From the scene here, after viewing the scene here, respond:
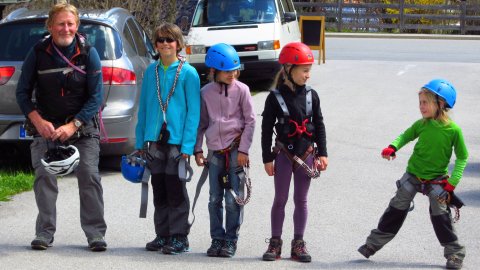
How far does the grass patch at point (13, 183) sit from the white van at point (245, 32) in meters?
8.22

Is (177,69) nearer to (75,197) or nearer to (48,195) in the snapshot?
(48,195)

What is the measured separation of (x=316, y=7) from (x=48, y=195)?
113ft

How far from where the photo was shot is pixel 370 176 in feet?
35.2

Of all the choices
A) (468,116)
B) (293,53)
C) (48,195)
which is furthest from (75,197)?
(468,116)

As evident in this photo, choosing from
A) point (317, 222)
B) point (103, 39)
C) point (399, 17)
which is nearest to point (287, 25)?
point (103, 39)

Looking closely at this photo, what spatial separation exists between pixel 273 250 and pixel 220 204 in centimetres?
48

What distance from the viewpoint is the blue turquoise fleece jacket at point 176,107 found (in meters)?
7.14

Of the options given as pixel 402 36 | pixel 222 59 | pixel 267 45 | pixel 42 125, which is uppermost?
pixel 222 59

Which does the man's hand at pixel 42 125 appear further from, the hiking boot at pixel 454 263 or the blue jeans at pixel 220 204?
the hiking boot at pixel 454 263

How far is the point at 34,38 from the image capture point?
10.3m

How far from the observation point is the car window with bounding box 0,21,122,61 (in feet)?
33.4

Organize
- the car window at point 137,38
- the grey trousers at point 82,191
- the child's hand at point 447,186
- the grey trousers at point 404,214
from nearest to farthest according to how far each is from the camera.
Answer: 1. the child's hand at point 447,186
2. the grey trousers at point 404,214
3. the grey trousers at point 82,191
4. the car window at point 137,38

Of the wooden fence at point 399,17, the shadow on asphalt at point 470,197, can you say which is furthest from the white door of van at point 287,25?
the wooden fence at point 399,17

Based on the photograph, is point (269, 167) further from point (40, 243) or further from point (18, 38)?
point (18, 38)
